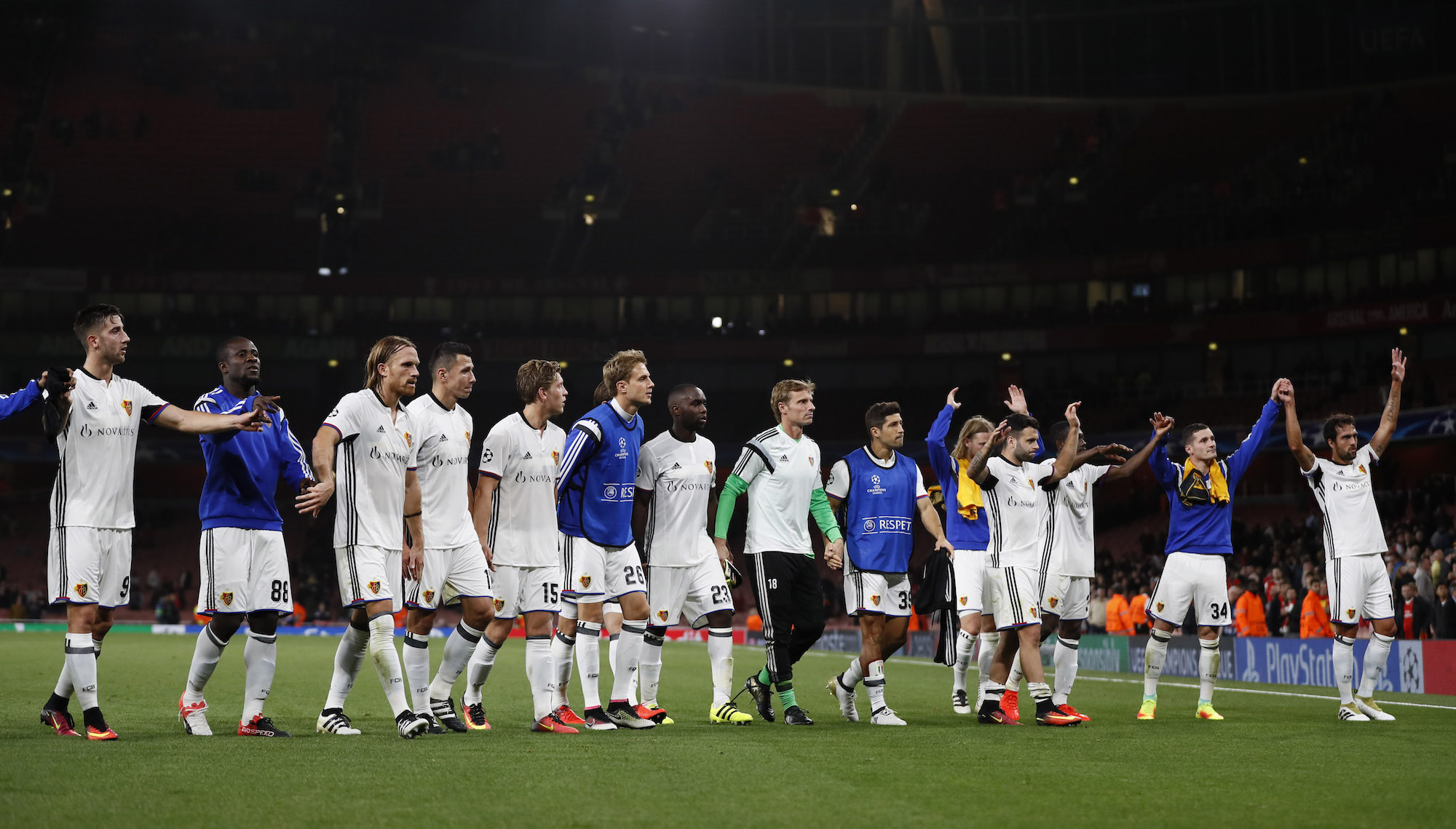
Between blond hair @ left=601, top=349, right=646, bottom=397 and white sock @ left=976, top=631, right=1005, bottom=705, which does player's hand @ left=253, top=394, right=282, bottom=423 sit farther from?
white sock @ left=976, top=631, right=1005, bottom=705

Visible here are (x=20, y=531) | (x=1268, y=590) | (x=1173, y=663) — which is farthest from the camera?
(x=20, y=531)

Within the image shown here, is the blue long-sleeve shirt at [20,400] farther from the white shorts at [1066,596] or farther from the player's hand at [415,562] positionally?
the white shorts at [1066,596]

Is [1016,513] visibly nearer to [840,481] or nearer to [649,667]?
[840,481]

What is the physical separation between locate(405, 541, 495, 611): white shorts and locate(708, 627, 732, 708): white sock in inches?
82.6

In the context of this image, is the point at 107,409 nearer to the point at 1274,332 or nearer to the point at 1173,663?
the point at 1173,663

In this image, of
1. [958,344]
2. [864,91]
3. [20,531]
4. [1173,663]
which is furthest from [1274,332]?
[20,531]

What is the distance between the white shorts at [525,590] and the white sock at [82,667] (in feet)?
9.15

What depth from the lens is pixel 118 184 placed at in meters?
56.1

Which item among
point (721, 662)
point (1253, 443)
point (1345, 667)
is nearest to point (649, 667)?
point (721, 662)

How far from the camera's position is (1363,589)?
1262 cm

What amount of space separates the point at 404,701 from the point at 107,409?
9.19ft

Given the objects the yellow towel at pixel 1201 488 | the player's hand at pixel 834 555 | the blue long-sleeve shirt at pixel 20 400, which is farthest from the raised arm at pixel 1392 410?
the blue long-sleeve shirt at pixel 20 400

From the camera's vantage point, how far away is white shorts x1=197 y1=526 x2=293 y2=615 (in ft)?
30.5

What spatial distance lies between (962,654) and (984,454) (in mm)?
2362
